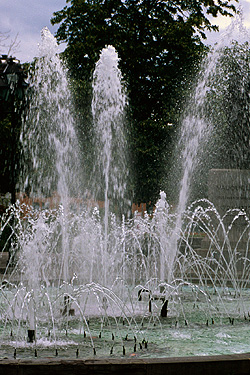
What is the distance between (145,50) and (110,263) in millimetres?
14432

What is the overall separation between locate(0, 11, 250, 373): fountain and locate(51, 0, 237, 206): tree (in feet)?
2.46

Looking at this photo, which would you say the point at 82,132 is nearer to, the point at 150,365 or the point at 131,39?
the point at 131,39

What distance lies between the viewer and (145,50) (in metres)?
23.6

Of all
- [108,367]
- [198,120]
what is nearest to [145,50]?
[198,120]

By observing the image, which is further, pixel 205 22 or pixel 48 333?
pixel 205 22

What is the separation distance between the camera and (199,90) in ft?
81.9

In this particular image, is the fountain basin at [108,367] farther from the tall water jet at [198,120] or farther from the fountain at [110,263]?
the tall water jet at [198,120]

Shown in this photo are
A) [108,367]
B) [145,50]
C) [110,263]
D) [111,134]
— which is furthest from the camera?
[145,50]

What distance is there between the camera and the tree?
77.2ft

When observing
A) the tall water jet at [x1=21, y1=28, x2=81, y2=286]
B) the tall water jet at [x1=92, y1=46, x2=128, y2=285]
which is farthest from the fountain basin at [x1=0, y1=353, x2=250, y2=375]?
the tall water jet at [x1=21, y1=28, x2=81, y2=286]

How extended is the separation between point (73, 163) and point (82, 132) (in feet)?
4.61

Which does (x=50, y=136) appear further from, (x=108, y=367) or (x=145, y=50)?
(x=108, y=367)

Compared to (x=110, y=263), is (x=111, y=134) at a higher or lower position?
higher

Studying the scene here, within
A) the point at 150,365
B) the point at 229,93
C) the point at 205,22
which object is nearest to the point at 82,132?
the point at 205,22
